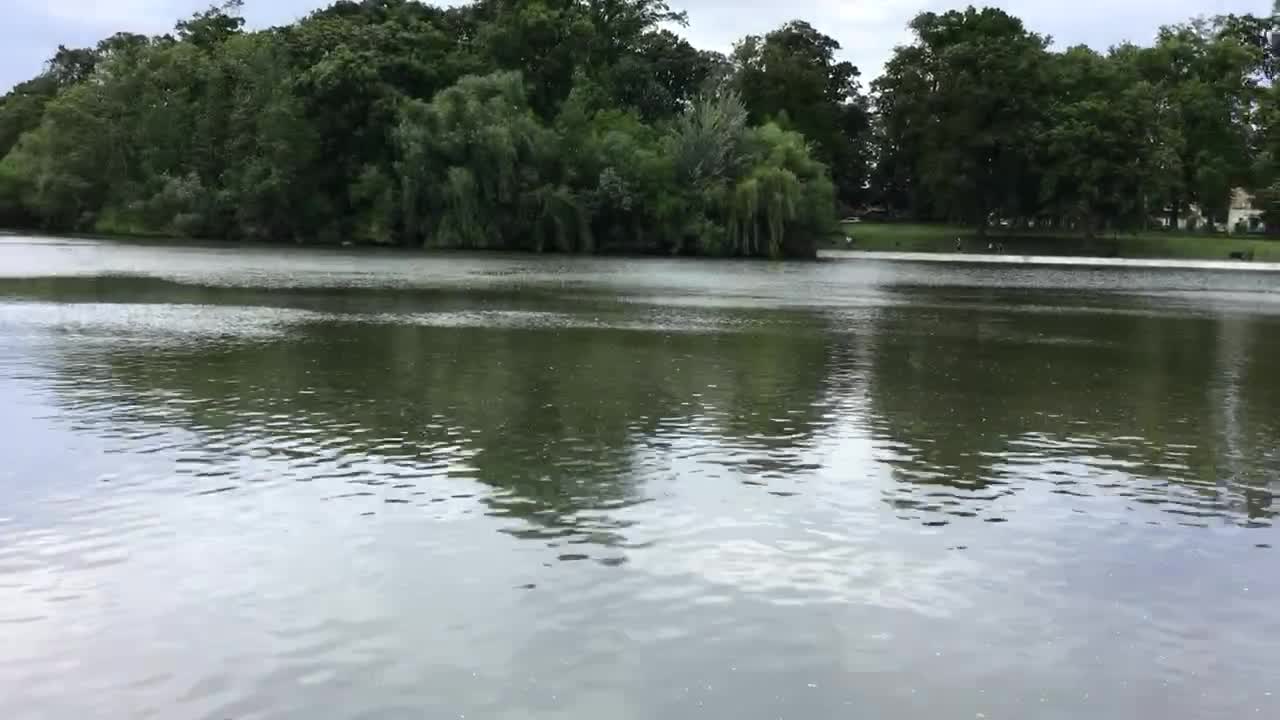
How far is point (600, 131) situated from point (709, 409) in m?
70.8

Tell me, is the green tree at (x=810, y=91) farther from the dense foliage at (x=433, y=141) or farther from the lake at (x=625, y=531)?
the lake at (x=625, y=531)

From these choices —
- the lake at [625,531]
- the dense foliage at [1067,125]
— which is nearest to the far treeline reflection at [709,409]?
the lake at [625,531]

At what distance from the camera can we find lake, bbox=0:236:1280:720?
861cm

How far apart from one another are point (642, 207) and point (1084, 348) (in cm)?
5251

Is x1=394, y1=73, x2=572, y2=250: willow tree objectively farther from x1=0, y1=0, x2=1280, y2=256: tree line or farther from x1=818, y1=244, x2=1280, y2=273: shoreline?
x1=818, y1=244, x2=1280, y2=273: shoreline

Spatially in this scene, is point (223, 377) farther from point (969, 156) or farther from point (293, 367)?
point (969, 156)

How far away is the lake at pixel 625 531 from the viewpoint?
8.61m

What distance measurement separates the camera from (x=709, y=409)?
771 inches

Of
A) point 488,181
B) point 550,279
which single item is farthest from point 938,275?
point 488,181

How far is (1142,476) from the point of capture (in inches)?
611

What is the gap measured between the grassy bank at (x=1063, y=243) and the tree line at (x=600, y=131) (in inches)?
93.5

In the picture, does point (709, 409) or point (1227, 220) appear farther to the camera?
point (1227, 220)

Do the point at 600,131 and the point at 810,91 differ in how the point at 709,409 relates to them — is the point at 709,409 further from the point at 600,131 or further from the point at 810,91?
the point at 810,91

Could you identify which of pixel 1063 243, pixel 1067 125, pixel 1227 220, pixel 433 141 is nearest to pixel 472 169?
pixel 433 141
